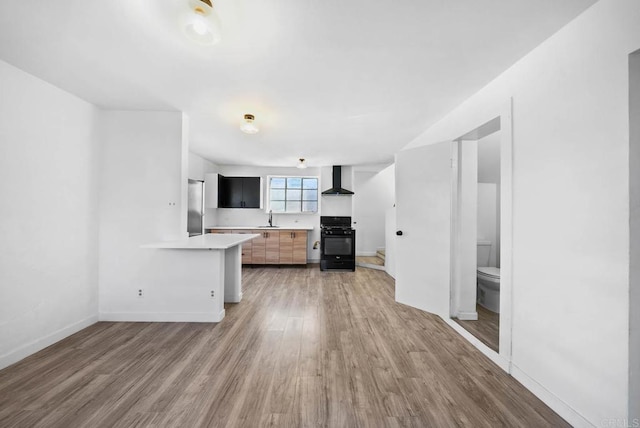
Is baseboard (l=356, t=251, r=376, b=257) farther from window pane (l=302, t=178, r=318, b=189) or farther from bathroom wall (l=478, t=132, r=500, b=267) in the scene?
bathroom wall (l=478, t=132, r=500, b=267)

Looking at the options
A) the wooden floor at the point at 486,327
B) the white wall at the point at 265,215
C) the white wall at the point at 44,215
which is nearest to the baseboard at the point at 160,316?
the white wall at the point at 44,215

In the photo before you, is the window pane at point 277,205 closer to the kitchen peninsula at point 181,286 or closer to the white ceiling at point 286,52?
the white ceiling at point 286,52

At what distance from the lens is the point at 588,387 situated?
136 centimetres

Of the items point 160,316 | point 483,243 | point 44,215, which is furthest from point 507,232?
point 44,215

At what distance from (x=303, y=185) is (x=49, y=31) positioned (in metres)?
4.87

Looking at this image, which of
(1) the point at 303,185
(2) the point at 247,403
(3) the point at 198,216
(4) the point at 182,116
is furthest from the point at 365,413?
(1) the point at 303,185

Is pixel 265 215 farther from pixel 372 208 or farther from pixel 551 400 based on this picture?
pixel 551 400

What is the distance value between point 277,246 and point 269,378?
12.5ft

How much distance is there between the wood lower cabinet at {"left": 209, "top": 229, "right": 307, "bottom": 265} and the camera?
5531 mm

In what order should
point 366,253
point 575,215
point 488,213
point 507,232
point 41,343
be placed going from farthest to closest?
point 366,253, point 488,213, point 41,343, point 507,232, point 575,215

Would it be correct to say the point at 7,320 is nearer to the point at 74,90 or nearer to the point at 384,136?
the point at 74,90

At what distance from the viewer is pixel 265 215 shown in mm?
6238

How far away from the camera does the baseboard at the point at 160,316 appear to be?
2807 millimetres

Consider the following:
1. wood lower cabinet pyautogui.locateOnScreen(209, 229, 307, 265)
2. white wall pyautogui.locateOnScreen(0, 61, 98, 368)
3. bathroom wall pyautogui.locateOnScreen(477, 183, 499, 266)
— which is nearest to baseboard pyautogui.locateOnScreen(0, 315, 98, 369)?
white wall pyautogui.locateOnScreen(0, 61, 98, 368)
